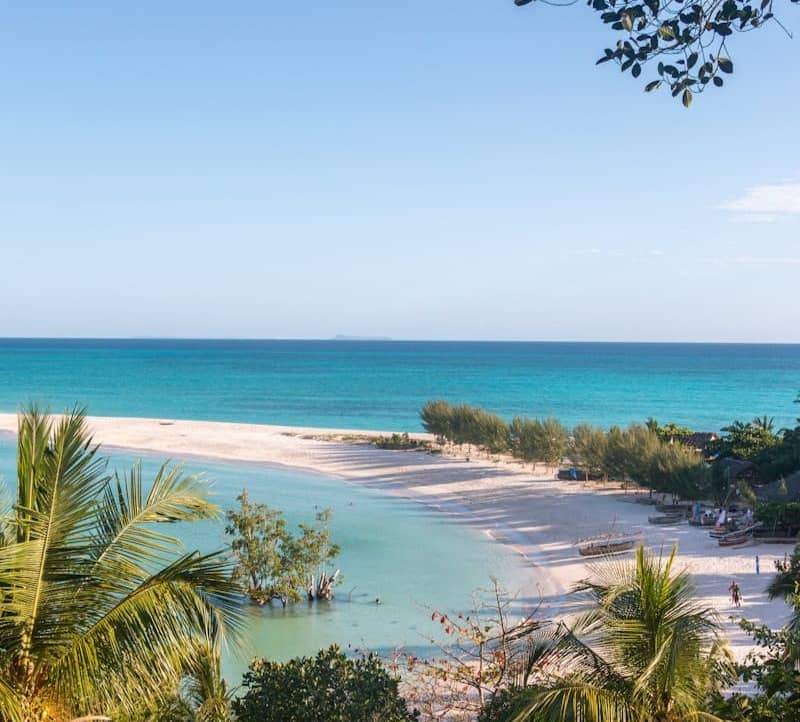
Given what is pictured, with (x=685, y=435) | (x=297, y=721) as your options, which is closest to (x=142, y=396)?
(x=685, y=435)

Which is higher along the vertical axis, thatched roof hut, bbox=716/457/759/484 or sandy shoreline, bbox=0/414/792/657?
thatched roof hut, bbox=716/457/759/484

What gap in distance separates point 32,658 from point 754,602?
48.1ft

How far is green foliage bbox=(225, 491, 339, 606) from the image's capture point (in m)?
17.2

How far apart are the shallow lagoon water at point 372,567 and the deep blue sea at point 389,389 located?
2725 centimetres

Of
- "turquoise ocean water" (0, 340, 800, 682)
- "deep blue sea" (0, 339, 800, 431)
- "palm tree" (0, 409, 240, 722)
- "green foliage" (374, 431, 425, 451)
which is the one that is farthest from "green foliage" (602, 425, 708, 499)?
"deep blue sea" (0, 339, 800, 431)

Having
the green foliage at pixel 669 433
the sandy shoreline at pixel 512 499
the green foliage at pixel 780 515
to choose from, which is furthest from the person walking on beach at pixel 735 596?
the green foliage at pixel 669 433

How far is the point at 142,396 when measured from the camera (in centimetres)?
7600

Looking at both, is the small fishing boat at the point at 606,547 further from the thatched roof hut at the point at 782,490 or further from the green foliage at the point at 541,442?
the green foliage at the point at 541,442

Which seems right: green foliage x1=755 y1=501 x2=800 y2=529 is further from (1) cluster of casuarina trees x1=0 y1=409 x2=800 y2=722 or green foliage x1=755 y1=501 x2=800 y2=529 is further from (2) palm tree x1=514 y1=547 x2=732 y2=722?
(2) palm tree x1=514 y1=547 x2=732 y2=722

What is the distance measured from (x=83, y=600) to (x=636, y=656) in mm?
3274

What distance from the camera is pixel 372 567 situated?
2009 centimetres

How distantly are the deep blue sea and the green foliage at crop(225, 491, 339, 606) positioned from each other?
35.9m

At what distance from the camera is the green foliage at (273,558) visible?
56.3 ft

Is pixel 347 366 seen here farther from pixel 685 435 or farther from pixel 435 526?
pixel 435 526
